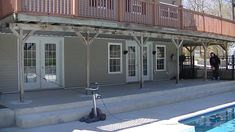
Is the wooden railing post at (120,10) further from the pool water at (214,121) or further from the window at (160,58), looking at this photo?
the window at (160,58)

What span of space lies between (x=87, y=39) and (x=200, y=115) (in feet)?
15.8

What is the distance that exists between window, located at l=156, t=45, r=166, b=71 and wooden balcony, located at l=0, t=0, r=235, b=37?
3.20m

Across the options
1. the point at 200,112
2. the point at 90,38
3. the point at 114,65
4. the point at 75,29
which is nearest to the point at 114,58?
the point at 114,65

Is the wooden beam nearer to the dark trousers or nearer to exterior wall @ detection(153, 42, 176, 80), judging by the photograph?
exterior wall @ detection(153, 42, 176, 80)

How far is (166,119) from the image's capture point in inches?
444

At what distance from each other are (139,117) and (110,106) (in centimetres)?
123

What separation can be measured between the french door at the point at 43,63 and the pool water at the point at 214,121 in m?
6.67

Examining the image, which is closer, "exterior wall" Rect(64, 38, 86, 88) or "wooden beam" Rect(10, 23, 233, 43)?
"wooden beam" Rect(10, 23, 233, 43)

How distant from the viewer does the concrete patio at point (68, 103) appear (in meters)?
10.2

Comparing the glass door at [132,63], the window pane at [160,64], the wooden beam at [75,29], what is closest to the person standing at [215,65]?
the window pane at [160,64]

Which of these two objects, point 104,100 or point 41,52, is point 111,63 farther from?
point 104,100

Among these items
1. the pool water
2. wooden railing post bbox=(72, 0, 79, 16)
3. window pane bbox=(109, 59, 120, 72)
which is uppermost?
wooden railing post bbox=(72, 0, 79, 16)

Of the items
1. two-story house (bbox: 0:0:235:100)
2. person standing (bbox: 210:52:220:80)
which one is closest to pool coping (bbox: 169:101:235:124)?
two-story house (bbox: 0:0:235:100)

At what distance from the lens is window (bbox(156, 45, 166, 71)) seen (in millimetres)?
21391
